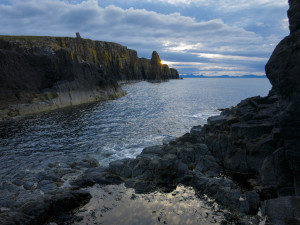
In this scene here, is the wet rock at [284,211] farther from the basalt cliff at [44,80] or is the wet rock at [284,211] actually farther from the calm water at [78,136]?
the basalt cliff at [44,80]

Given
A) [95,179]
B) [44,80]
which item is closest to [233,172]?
[95,179]

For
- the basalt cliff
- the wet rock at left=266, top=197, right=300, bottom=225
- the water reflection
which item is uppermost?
the basalt cliff

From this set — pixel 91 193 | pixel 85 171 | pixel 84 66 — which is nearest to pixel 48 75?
pixel 84 66

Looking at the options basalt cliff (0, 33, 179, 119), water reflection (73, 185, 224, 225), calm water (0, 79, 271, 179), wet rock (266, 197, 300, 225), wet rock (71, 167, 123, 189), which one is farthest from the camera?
basalt cliff (0, 33, 179, 119)

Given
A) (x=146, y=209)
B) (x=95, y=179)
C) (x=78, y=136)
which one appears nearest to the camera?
(x=146, y=209)

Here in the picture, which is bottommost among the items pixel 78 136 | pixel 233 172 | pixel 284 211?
pixel 233 172

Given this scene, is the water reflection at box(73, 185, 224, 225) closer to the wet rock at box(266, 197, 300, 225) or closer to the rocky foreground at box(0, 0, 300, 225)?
the rocky foreground at box(0, 0, 300, 225)

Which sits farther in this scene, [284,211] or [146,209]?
[146,209]

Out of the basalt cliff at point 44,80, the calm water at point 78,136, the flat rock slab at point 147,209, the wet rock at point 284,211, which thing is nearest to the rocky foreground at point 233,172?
the wet rock at point 284,211

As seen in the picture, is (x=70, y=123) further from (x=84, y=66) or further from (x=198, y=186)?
(x=84, y=66)

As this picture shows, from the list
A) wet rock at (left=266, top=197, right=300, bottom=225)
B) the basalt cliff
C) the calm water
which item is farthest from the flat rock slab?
the basalt cliff

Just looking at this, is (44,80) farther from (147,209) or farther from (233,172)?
(233,172)

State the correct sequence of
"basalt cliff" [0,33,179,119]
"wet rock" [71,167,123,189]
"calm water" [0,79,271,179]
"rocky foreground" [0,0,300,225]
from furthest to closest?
"basalt cliff" [0,33,179,119] < "calm water" [0,79,271,179] < "wet rock" [71,167,123,189] < "rocky foreground" [0,0,300,225]

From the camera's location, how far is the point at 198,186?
14617mm
